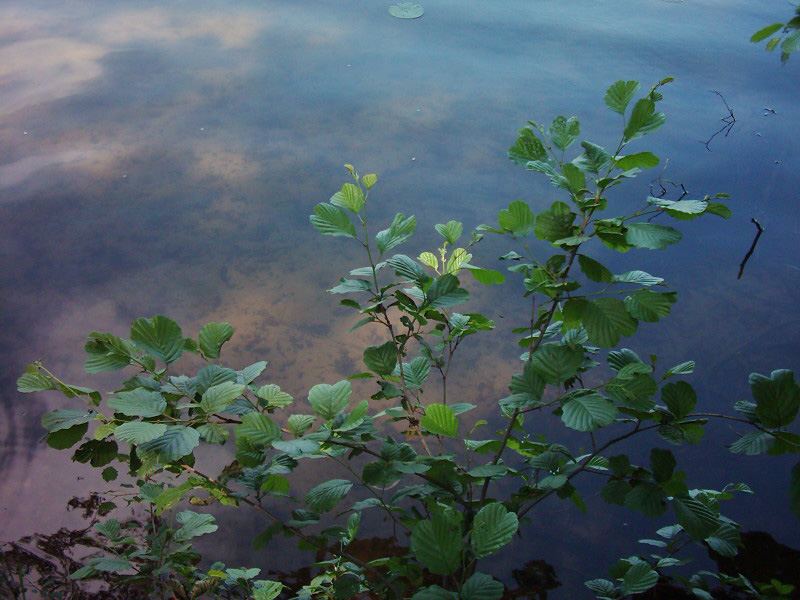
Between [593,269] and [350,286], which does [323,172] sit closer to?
[350,286]

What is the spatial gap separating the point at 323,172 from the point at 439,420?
6.69 feet

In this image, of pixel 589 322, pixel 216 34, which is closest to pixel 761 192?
pixel 589 322

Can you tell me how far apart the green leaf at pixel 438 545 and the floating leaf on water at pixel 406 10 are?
357 cm

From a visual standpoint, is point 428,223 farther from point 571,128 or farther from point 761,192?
point 571,128

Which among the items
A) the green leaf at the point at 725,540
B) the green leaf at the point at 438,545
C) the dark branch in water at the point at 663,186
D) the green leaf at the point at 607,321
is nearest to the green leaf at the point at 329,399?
the green leaf at the point at 438,545

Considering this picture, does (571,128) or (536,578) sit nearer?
(571,128)

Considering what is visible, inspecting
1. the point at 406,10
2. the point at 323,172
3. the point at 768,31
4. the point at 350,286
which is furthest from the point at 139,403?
the point at 406,10

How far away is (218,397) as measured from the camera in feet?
2.78

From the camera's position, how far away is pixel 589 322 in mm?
851

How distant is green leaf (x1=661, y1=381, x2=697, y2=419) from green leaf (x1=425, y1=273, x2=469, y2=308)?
30 centimetres

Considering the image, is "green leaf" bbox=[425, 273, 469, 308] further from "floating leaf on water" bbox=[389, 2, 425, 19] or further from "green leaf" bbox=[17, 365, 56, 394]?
"floating leaf on water" bbox=[389, 2, 425, 19]

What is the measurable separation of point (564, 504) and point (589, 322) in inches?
39.1

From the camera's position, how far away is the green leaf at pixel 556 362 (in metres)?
0.89

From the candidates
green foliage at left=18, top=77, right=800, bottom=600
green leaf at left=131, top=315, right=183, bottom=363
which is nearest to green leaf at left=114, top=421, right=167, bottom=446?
green foliage at left=18, top=77, right=800, bottom=600
